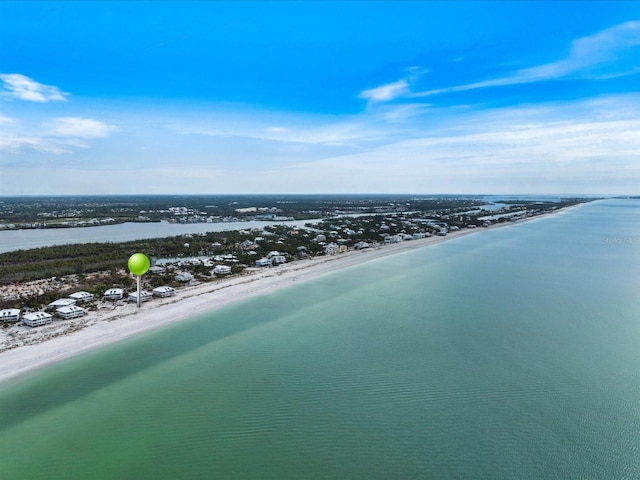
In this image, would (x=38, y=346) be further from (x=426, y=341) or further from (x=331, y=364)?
(x=426, y=341)

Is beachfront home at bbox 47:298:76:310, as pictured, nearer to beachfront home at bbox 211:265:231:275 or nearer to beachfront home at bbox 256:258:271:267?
beachfront home at bbox 211:265:231:275

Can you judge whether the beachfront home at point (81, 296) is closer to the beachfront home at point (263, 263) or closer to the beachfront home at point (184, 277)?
the beachfront home at point (184, 277)

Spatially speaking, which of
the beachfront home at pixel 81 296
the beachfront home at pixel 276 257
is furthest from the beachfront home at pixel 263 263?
the beachfront home at pixel 81 296

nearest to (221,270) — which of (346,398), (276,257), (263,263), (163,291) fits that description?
(263,263)

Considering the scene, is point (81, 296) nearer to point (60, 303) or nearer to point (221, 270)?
point (60, 303)

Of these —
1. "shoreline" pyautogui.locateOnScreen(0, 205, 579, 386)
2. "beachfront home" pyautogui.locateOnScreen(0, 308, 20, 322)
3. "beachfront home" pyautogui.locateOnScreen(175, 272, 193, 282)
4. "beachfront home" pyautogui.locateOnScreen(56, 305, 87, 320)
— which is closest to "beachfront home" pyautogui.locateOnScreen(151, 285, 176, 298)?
"shoreline" pyautogui.locateOnScreen(0, 205, 579, 386)

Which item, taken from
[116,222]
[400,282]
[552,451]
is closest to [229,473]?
[552,451]
